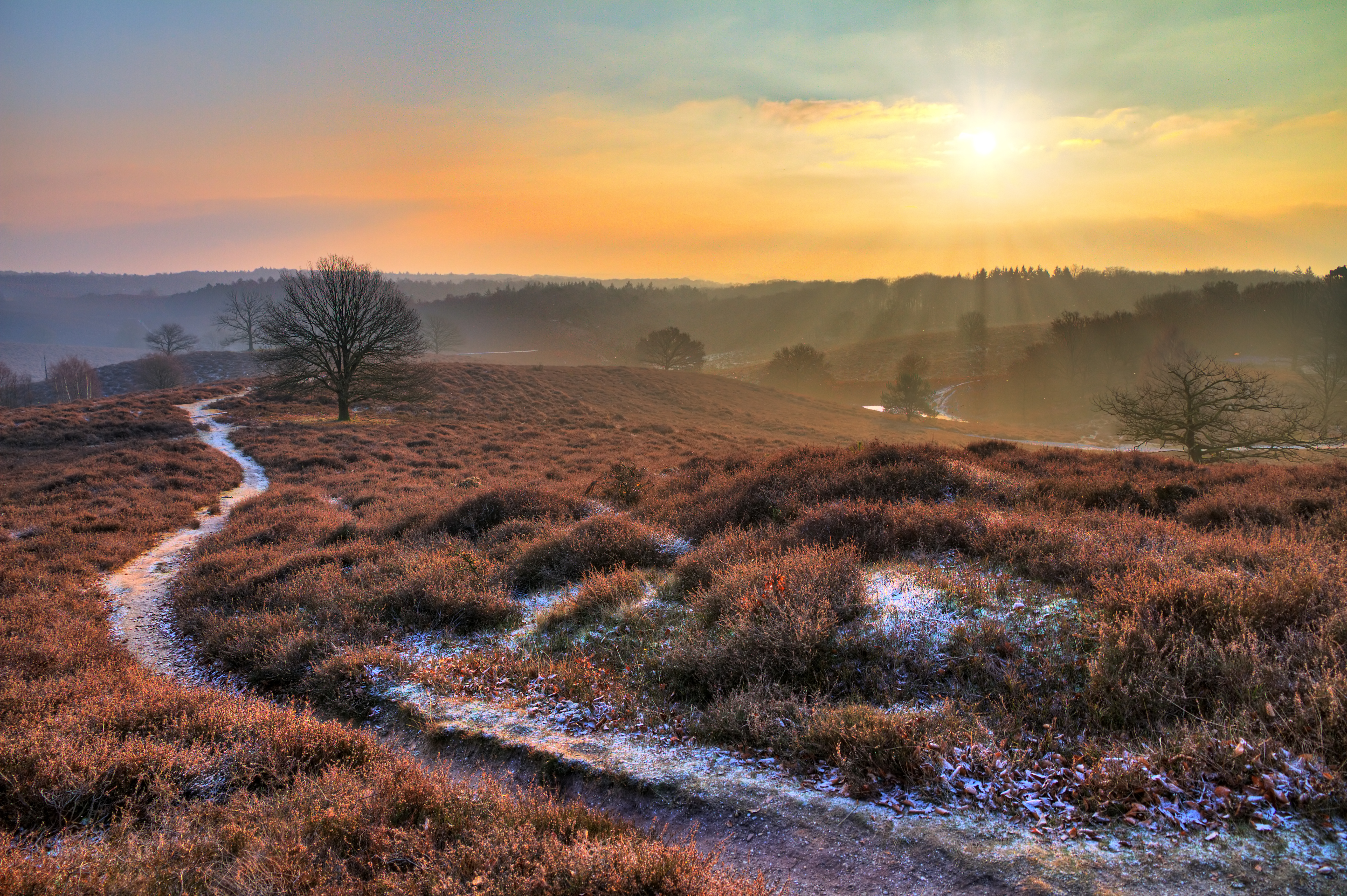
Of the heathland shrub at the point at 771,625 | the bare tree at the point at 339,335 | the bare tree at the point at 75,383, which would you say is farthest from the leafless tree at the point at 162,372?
the heathland shrub at the point at 771,625

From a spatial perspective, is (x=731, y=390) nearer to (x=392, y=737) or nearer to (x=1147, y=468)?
(x=1147, y=468)

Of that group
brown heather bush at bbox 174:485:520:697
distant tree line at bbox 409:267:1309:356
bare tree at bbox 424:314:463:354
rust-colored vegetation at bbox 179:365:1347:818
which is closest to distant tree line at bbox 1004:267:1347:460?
rust-colored vegetation at bbox 179:365:1347:818

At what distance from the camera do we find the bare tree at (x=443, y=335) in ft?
332

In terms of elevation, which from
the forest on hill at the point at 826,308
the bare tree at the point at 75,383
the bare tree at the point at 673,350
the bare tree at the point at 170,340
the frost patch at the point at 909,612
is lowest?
the frost patch at the point at 909,612

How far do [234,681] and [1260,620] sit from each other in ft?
32.8

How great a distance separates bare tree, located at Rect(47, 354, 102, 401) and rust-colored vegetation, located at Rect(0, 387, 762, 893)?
102 m

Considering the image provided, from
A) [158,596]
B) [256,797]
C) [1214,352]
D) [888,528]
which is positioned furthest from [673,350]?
[256,797]

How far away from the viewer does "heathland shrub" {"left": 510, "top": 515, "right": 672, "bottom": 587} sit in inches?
345

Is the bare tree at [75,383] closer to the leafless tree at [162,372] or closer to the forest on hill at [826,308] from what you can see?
the leafless tree at [162,372]

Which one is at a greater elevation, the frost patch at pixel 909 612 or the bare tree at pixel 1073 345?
the bare tree at pixel 1073 345

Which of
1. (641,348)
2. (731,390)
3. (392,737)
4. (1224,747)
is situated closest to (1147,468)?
(1224,747)

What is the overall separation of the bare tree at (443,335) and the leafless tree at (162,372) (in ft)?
104

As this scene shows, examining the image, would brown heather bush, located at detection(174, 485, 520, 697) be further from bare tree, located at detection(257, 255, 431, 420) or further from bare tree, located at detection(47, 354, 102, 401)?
bare tree, located at detection(47, 354, 102, 401)

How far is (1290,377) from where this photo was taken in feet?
206
